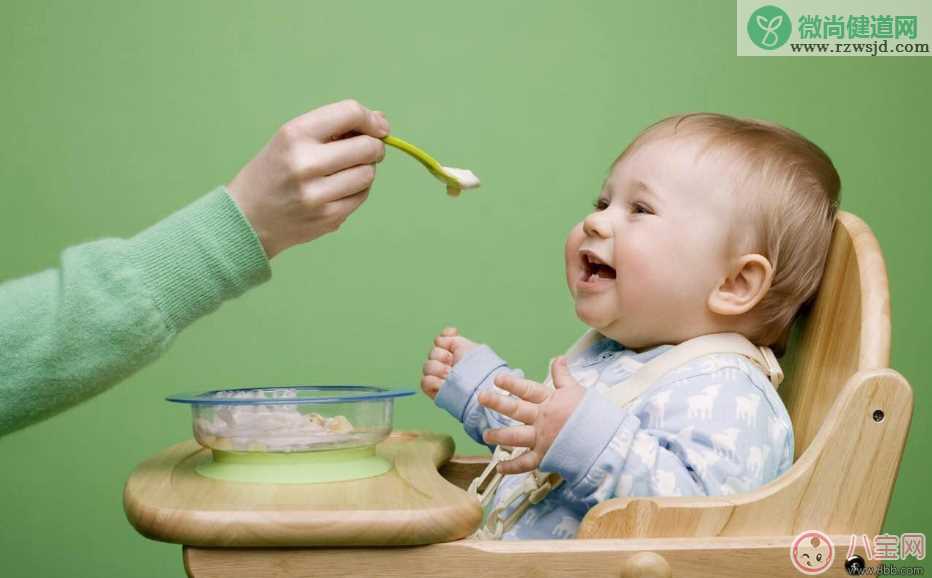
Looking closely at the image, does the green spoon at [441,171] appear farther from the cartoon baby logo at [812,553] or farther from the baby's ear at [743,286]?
the cartoon baby logo at [812,553]

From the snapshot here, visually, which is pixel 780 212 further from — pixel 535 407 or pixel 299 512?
pixel 299 512

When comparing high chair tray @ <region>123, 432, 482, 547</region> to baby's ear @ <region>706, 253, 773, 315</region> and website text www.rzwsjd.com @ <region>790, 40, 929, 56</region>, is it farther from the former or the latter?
website text www.rzwsjd.com @ <region>790, 40, 929, 56</region>

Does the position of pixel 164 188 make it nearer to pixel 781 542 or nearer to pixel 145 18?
pixel 145 18

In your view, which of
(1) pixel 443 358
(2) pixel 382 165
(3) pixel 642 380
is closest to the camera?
(3) pixel 642 380

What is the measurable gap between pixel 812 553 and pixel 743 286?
290 millimetres

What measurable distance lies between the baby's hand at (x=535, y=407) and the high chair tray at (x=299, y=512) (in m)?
0.07

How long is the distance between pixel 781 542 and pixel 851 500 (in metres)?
0.07

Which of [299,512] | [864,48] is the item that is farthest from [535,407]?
[864,48]

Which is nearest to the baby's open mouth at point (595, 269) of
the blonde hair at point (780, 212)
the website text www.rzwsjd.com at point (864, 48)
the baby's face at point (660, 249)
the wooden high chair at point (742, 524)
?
the baby's face at point (660, 249)

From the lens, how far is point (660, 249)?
2.96 ft

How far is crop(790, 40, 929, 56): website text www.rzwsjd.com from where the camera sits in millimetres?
1581

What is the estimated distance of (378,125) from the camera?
0.86 m

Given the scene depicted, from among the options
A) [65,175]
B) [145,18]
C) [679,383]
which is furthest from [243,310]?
[679,383]

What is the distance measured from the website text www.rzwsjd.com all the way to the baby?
26.9 inches
